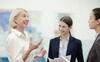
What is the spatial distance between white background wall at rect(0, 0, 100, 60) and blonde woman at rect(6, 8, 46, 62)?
1040 millimetres

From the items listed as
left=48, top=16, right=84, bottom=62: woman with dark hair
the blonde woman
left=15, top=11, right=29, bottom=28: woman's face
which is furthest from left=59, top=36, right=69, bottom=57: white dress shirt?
left=15, top=11, right=29, bottom=28: woman's face

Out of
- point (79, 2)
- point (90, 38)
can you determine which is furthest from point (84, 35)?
point (79, 2)

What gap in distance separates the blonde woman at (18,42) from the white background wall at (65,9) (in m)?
1.04

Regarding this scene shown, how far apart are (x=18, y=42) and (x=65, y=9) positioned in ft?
4.77

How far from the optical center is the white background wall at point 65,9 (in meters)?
3.18

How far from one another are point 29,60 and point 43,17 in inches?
48.1

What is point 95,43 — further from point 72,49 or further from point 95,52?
point 72,49

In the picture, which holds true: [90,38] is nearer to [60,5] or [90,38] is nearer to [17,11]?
[60,5]

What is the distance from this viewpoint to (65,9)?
10.6 ft

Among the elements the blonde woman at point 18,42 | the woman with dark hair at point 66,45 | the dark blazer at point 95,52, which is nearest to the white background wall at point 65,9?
the woman with dark hair at point 66,45

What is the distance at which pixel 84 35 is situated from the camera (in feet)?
10.7

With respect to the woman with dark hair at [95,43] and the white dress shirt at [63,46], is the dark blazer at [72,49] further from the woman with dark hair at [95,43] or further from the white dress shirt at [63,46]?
the woman with dark hair at [95,43]

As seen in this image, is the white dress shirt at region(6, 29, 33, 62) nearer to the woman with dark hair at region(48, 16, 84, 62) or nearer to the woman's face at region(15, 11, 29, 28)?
the woman's face at region(15, 11, 29, 28)

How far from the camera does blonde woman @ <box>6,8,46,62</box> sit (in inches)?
76.8
